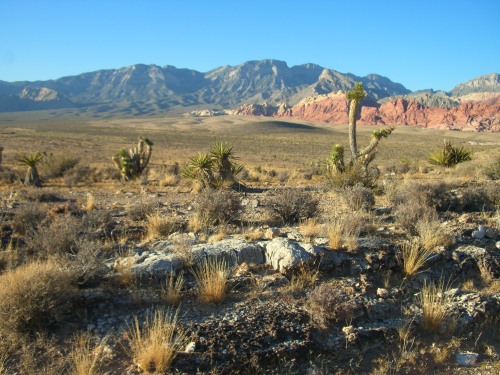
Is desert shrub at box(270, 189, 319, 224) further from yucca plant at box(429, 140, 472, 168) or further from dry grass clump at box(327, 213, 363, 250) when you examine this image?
yucca plant at box(429, 140, 472, 168)

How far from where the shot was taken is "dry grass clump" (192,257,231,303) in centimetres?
513

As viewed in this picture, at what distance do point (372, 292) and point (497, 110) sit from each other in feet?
506

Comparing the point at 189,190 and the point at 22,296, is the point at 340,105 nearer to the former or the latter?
the point at 189,190

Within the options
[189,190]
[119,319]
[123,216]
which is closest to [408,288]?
[119,319]

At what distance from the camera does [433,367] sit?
14.8ft

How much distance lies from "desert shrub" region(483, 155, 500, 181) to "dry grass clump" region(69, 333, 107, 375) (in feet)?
53.9

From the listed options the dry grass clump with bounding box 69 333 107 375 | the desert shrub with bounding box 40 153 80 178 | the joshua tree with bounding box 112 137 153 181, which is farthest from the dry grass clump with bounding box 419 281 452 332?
the desert shrub with bounding box 40 153 80 178

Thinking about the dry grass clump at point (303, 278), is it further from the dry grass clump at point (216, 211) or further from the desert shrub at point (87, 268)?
the dry grass clump at point (216, 211)

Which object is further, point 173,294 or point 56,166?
point 56,166

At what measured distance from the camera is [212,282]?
529cm

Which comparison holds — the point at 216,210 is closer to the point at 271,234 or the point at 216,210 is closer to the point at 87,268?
the point at 271,234

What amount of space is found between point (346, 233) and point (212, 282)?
2654 millimetres

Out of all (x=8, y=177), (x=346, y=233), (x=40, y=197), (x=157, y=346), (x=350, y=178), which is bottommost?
(x=8, y=177)

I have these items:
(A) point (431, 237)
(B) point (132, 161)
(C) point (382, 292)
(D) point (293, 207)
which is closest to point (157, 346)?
(C) point (382, 292)
